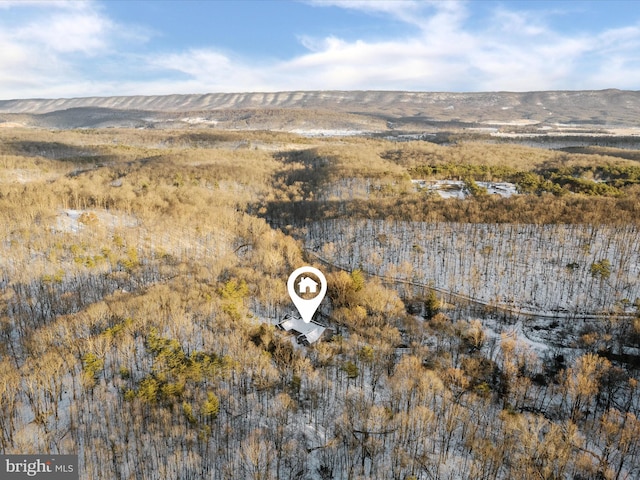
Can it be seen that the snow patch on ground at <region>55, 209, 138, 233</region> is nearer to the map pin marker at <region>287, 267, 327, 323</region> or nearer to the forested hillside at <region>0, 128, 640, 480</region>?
the forested hillside at <region>0, 128, 640, 480</region>

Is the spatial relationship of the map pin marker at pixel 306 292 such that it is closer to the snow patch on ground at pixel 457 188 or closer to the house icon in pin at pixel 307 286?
the house icon in pin at pixel 307 286

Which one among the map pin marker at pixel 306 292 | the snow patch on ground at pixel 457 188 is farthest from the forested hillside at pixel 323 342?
the snow patch on ground at pixel 457 188

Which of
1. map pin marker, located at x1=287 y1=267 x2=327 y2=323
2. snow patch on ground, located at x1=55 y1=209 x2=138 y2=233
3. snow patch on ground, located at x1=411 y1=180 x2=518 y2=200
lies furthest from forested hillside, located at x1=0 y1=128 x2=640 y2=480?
snow patch on ground, located at x1=411 y1=180 x2=518 y2=200

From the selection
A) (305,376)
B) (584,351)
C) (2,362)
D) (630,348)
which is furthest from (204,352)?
(630,348)

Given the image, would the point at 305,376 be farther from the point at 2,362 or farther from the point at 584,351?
the point at 584,351

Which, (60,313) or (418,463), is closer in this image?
(418,463)

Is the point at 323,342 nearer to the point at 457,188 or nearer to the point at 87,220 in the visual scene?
the point at 87,220
